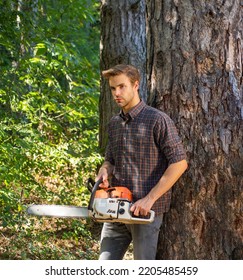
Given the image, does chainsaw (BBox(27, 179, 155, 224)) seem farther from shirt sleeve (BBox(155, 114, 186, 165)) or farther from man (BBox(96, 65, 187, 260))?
shirt sleeve (BBox(155, 114, 186, 165))

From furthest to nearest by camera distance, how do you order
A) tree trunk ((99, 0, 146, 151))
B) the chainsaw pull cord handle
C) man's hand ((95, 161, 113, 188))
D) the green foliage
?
tree trunk ((99, 0, 146, 151)), the green foliage, man's hand ((95, 161, 113, 188)), the chainsaw pull cord handle

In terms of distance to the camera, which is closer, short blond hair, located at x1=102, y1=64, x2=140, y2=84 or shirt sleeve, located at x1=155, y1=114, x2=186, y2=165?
shirt sleeve, located at x1=155, y1=114, x2=186, y2=165

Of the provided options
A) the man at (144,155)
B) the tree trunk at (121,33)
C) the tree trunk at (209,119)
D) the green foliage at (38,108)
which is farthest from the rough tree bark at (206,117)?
the tree trunk at (121,33)

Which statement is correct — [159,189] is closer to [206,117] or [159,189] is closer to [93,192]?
[93,192]

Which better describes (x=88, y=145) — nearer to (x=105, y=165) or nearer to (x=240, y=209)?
(x=105, y=165)

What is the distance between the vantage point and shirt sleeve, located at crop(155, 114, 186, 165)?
330 centimetres

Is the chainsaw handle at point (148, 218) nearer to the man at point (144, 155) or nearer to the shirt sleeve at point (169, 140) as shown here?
the man at point (144, 155)

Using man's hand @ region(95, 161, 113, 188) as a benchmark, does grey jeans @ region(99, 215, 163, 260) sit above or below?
below

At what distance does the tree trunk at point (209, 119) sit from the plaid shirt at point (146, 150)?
20 centimetres

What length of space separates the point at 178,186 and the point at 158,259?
1.80ft

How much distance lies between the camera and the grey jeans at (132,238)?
134 inches

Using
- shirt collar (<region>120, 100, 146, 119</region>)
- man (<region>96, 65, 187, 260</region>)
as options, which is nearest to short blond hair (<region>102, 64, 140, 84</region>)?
man (<region>96, 65, 187, 260</region>)

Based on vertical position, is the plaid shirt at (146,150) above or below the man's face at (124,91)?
below
